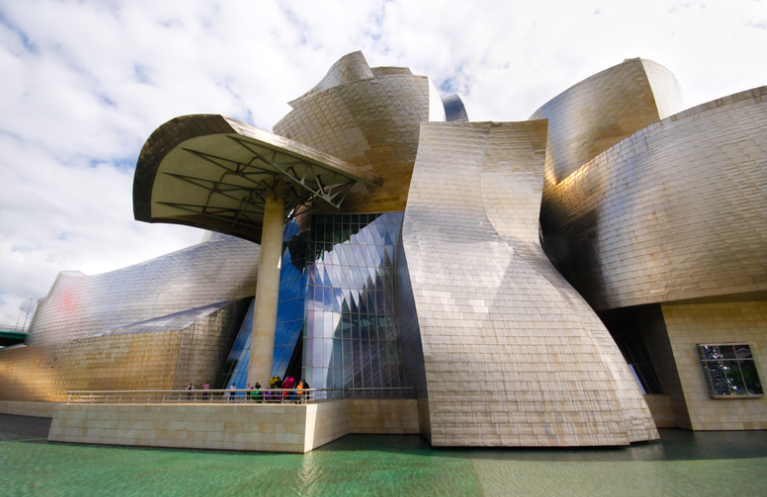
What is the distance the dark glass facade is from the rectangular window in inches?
469

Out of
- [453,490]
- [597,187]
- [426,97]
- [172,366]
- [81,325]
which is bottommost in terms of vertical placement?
[453,490]

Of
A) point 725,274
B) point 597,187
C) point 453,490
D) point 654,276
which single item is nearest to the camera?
point 453,490

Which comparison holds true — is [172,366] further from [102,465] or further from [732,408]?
[732,408]

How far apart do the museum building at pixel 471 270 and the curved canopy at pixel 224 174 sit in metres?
0.11

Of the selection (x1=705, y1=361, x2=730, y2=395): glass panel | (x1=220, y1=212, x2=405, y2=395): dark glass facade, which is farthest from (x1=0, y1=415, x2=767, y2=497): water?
(x1=220, y1=212, x2=405, y2=395): dark glass facade

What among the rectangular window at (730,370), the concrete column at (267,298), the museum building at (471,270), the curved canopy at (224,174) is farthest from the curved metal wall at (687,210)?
the concrete column at (267,298)

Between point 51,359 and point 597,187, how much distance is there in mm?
28825

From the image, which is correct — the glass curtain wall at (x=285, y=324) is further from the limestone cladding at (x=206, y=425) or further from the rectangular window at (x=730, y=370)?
the rectangular window at (x=730, y=370)

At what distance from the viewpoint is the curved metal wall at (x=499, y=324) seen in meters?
11.2

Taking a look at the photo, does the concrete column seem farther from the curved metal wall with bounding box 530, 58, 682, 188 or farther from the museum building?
the curved metal wall with bounding box 530, 58, 682, 188

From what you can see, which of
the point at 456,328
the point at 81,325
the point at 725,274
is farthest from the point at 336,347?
the point at 81,325

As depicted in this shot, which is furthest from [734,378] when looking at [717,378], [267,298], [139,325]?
[139,325]

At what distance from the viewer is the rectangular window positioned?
48.1 ft

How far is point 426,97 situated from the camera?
72.0 feet
